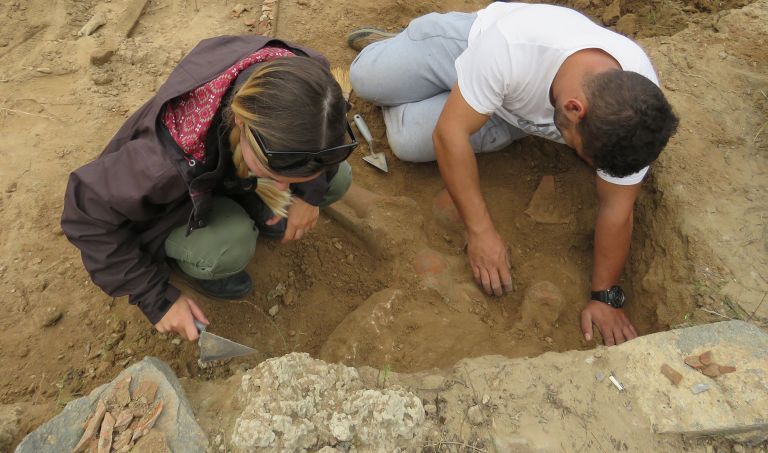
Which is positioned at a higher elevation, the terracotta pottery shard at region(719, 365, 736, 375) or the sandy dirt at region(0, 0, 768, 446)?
the terracotta pottery shard at region(719, 365, 736, 375)

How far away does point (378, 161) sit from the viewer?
2.63m

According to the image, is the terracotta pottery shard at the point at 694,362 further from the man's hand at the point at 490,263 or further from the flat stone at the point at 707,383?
the man's hand at the point at 490,263

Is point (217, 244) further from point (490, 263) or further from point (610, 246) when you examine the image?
point (610, 246)

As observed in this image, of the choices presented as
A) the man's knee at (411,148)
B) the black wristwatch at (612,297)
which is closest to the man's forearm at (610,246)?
the black wristwatch at (612,297)

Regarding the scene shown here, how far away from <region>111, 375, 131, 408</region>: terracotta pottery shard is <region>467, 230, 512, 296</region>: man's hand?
1.41 m

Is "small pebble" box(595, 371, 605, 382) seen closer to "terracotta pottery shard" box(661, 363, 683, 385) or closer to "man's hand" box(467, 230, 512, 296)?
"terracotta pottery shard" box(661, 363, 683, 385)

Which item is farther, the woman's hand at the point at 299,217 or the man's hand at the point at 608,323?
the man's hand at the point at 608,323

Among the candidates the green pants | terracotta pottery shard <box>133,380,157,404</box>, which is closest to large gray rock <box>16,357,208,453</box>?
terracotta pottery shard <box>133,380,157,404</box>

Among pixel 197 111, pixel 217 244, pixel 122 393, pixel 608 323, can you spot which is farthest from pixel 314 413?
pixel 608 323

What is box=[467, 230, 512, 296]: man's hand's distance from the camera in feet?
7.19

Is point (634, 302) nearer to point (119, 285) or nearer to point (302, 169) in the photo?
point (302, 169)

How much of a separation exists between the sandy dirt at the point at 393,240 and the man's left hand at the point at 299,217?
14.5 inches

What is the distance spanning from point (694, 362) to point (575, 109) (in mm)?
841

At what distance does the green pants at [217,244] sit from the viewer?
5.87 feet
